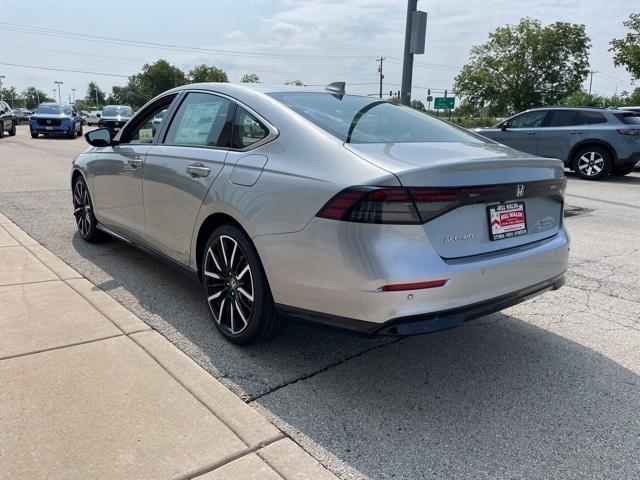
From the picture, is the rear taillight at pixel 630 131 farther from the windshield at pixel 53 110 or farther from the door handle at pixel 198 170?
the windshield at pixel 53 110

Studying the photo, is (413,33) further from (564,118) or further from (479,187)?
(479,187)

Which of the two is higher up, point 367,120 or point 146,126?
point 367,120

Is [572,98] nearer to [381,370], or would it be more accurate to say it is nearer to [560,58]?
[560,58]

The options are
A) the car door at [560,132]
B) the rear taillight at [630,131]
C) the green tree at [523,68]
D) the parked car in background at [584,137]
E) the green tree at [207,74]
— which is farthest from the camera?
the green tree at [207,74]

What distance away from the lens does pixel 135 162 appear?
4449 millimetres

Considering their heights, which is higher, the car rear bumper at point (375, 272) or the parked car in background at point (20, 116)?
the parked car in background at point (20, 116)

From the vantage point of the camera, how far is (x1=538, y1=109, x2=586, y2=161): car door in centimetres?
1275

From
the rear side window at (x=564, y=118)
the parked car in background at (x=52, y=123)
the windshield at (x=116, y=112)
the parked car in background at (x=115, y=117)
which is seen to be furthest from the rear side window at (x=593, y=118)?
the windshield at (x=116, y=112)

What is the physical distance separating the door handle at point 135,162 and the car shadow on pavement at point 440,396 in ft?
3.65

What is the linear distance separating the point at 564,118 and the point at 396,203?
1206cm

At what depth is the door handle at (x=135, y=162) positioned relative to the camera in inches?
173

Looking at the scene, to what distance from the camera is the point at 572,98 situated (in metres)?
54.0

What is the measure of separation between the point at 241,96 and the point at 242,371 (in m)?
1.77

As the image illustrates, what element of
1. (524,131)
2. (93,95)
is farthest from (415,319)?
(93,95)
